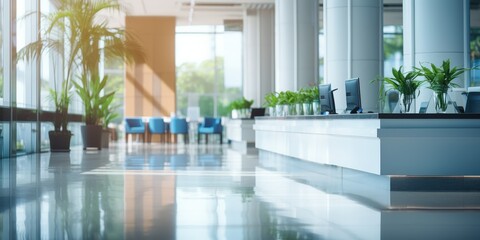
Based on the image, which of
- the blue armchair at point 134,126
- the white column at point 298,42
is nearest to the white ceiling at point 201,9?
the blue armchair at point 134,126

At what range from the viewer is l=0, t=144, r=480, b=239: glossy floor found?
4008mm

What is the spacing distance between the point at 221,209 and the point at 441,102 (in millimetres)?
3219

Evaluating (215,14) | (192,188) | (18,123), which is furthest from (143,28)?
A: (192,188)

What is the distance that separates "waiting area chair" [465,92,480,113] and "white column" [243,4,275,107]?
1751 cm

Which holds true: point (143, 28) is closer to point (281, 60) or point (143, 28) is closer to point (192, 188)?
point (281, 60)

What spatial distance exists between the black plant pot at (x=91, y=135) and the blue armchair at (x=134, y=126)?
7.26 m

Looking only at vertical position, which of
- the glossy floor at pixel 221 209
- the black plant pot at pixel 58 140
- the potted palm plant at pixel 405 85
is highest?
the potted palm plant at pixel 405 85

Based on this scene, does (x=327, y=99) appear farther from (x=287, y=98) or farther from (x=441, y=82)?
(x=287, y=98)

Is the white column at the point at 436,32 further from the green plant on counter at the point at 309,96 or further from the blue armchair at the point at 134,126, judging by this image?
the blue armchair at the point at 134,126

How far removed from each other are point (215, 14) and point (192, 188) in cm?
1948

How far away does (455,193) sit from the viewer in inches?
270

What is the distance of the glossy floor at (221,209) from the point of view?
401 cm

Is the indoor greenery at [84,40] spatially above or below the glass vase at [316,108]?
above

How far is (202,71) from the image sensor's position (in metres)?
29.5
